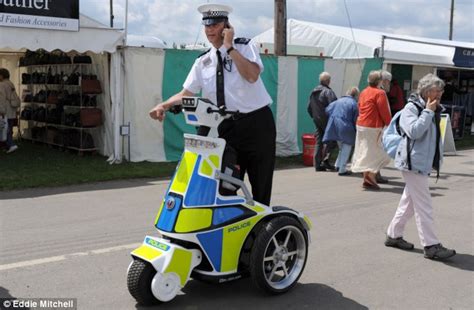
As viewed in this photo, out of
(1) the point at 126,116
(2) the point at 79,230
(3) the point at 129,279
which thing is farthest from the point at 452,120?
(3) the point at 129,279

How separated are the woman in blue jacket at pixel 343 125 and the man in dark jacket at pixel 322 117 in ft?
1.59

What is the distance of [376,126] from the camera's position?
8922 millimetres

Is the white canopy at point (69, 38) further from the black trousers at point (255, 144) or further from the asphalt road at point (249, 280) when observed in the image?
the black trousers at point (255, 144)

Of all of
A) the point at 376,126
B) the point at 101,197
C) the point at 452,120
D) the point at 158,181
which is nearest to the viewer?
the point at 101,197

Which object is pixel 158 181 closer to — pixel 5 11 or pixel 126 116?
pixel 126 116

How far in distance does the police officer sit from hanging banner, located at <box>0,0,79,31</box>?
6268 mm

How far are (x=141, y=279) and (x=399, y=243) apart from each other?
2993 mm

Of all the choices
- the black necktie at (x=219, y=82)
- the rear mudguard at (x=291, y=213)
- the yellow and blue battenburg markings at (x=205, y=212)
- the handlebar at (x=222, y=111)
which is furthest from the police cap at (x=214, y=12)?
the rear mudguard at (x=291, y=213)

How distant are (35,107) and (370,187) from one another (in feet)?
31.4

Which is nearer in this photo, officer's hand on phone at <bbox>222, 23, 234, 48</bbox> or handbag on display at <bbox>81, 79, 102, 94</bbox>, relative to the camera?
officer's hand on phone at <bbox>222, 23, 234, 48</bbox>

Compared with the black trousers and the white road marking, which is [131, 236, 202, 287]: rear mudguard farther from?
the white road marking

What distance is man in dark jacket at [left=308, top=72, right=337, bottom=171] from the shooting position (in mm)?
10922

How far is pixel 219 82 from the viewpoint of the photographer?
13.4 ft

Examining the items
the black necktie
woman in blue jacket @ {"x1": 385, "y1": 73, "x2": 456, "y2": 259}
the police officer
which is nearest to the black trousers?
the police officer
